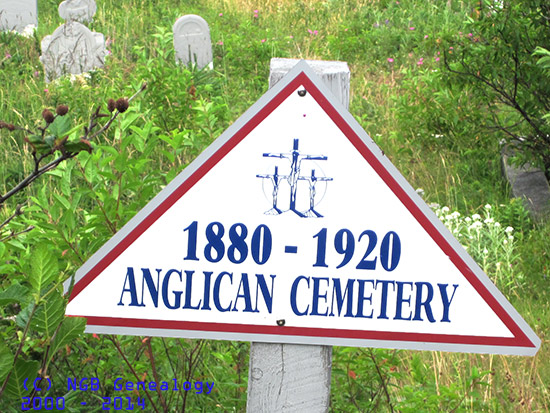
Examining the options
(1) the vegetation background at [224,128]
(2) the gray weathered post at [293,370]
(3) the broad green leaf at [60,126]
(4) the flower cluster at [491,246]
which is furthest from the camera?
(4) the flower cluster at [491,246]

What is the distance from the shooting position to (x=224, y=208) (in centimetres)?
147

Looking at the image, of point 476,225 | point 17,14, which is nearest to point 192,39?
point 17,14

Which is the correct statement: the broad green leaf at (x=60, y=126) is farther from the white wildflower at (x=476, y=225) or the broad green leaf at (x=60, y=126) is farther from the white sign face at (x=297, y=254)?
the white wildflower at (x=476, y=225)

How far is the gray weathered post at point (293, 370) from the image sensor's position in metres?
1.53

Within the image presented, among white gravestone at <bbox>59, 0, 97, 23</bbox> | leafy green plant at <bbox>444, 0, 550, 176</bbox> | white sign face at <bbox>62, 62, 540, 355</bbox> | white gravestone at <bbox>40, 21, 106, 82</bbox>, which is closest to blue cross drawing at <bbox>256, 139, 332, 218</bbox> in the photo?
white sign face at <bbox>62, 62, 540, 355</bbox>

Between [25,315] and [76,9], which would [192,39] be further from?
[25,315]

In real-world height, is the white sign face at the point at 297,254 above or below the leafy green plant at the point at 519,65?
below

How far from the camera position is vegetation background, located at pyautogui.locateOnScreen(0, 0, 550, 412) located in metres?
2.09

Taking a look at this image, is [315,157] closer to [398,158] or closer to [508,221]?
[508,221]

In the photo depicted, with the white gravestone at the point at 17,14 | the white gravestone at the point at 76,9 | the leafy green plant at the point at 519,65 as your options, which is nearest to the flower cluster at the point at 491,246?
the leafy green plant at the point at 519,65

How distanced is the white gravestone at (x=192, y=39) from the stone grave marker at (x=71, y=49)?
0.90 meters

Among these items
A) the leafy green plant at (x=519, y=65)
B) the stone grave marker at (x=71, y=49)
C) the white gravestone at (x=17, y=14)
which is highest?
the white gravestone at (x=17, y=14)

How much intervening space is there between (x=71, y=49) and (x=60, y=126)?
680 cm

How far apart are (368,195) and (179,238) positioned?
410 mm
